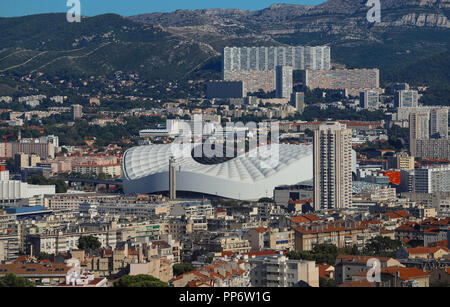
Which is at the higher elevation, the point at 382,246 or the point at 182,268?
the point at 182,268

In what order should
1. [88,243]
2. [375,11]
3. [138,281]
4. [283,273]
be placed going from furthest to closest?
[375,11]
[88,243]
[138,281]
[283,273]

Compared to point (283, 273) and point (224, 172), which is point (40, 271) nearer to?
point (283, 273)

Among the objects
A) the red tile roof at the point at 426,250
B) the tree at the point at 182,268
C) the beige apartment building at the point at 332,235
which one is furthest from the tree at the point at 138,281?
the beige apartment building at the point at 332,235

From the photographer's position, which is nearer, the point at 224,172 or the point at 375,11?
the point at 224,172

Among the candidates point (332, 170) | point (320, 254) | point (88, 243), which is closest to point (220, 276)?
point (320, 254)

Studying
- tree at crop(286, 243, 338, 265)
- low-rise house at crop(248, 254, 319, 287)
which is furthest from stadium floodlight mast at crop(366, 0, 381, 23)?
low-rise house at crop(248, 254, 319, 287)
